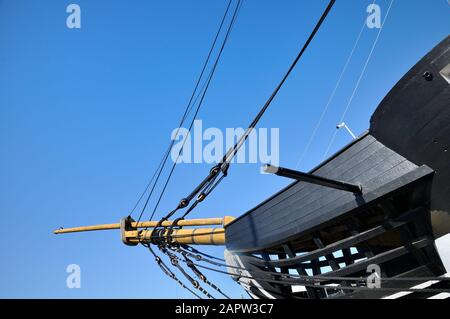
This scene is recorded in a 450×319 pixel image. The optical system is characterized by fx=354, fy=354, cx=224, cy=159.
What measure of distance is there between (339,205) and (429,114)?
1.42 m

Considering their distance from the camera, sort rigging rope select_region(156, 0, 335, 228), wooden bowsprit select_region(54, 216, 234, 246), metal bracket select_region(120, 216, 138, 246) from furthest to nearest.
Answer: metal bracket select_region(120, 216, 138, 246)
wooden bowsprit select_region(54, 216, 234, 246)
rigging rope select_region(156, 0, 335, 228)

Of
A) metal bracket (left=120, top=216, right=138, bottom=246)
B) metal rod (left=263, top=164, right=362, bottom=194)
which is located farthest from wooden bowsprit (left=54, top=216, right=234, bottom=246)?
metal rod (left=263, top=164, right=362, bottom=194)

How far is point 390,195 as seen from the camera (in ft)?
12.4

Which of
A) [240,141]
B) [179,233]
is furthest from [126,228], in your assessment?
[240,141]

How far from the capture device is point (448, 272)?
3.95 metres

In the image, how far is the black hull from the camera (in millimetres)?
3420

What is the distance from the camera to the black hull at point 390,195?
3420 millimetres

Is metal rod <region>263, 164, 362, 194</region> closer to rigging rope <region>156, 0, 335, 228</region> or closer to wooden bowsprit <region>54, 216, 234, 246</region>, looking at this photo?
rigging rope <region>156, 0, 335, 228</region>

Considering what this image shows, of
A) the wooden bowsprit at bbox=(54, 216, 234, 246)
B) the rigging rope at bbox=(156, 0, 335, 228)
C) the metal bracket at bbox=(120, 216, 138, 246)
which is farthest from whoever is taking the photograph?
the metal bracket at bbox=(120, 216, 138, 246)

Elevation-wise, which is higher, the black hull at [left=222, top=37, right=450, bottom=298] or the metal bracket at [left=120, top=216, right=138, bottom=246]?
the metal bracket at [left=120, top=216, right=138, bottom=246]

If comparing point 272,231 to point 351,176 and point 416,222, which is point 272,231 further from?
point 416,222

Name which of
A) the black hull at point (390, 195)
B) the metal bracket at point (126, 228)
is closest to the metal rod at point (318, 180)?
the black hull at point (390, 195)

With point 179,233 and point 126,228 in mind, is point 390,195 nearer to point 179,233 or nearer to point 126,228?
point 179,233
